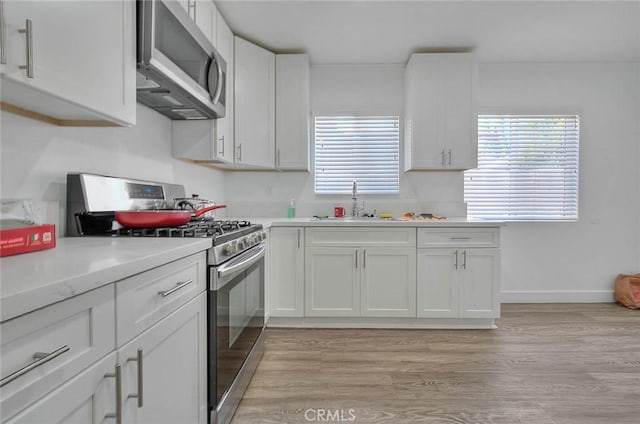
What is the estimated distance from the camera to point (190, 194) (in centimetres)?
271

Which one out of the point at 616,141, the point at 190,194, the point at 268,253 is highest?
the point at 616,141

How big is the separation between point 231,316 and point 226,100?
168 centimetres

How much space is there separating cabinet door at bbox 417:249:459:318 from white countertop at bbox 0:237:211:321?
1977mm

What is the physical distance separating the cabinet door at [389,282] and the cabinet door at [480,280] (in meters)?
0.41

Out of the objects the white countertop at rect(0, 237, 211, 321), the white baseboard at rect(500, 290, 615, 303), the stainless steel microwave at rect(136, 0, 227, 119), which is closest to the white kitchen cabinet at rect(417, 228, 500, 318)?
the white baseboard at rect(500, 290, 615, 303)

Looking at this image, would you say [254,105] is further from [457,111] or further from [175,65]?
[457,111]

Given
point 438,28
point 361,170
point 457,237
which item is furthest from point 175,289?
point 438,28

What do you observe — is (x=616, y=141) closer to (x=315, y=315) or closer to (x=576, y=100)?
(x=576, y=100)

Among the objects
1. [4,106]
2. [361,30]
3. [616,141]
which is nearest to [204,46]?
[4,106]

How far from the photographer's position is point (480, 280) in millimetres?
2791

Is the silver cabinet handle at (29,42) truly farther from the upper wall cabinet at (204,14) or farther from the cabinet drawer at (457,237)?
the cabinet drawer at (457,237)

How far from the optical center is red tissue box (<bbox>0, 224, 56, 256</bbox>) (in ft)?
3.08

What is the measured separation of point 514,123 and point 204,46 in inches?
122

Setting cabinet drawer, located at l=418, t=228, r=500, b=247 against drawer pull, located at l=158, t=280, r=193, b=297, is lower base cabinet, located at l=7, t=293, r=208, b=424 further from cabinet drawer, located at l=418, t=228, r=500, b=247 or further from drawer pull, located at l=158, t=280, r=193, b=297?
cabinet drawer, located at l=418, t=228, r=500, b=247
